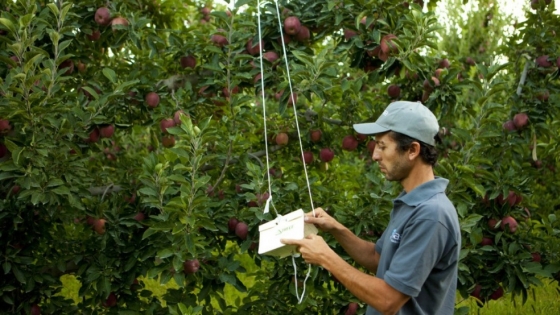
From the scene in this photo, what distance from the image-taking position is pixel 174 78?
405 centimetres

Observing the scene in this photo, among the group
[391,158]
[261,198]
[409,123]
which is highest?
[409,123]

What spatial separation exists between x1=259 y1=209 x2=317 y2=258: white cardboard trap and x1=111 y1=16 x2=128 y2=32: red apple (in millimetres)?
1613

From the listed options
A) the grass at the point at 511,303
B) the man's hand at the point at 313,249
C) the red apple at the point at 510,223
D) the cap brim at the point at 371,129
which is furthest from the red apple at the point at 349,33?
the grass at the point at 511,303

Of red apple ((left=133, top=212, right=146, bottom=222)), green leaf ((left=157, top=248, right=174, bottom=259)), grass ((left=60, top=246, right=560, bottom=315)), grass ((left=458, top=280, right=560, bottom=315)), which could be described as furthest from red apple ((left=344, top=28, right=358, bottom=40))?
grass ((left=458, top=280, right=560, bottom=315))

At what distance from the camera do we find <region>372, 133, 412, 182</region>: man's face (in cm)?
237

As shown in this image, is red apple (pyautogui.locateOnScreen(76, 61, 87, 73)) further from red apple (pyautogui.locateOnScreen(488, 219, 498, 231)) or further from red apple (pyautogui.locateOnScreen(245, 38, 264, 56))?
red apple (pyautogui.locateOnScreen(488, 219, 498, 231))

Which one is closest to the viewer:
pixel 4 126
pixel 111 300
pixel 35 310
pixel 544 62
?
pixel 4 126

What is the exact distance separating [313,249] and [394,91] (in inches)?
76.0

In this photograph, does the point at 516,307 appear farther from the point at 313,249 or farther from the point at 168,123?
the point at 313,249

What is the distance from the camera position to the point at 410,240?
7.15ft

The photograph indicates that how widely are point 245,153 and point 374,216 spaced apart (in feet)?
2.15

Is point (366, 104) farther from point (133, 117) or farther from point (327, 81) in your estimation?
point (133, 117)

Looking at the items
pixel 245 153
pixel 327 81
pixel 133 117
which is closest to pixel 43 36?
pixel 133 117

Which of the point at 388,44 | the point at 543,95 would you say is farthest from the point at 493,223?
the point at 388,44
